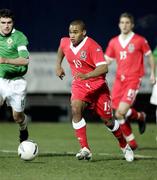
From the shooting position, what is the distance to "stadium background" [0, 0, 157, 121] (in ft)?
71.0

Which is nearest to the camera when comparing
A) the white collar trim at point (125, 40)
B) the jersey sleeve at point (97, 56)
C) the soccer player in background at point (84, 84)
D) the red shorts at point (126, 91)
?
the jersey sleeve at point (97, 56)

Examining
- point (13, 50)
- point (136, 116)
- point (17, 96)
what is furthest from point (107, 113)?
point (136, 116)

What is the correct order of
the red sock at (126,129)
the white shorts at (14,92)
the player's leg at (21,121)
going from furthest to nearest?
the red sock at (126,129) → the player's leg at (21,121) → the white shorts at (14,92)

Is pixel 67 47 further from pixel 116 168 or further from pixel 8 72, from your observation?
pixel 116 168

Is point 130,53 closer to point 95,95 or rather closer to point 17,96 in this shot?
point 17,96

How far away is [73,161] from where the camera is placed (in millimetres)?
11664

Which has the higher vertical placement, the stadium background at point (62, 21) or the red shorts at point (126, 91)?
the red shorts at point (126, 91)

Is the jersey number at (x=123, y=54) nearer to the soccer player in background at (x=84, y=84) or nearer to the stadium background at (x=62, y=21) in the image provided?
the soccer player in background at (x=84, y=84)

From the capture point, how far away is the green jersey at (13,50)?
12258mm

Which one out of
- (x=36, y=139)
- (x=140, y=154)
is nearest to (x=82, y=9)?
(x=36, y=139)

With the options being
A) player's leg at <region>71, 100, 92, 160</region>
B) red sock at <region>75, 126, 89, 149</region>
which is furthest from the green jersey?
red sock at <region>75, 126, 89, 149</region>

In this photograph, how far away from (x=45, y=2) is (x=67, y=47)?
10.0 m

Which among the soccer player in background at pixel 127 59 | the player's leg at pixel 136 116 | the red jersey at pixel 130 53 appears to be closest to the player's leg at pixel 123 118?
the soccer player in background at pixel 127 59

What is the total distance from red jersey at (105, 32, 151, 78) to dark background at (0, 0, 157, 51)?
21.8 ft
